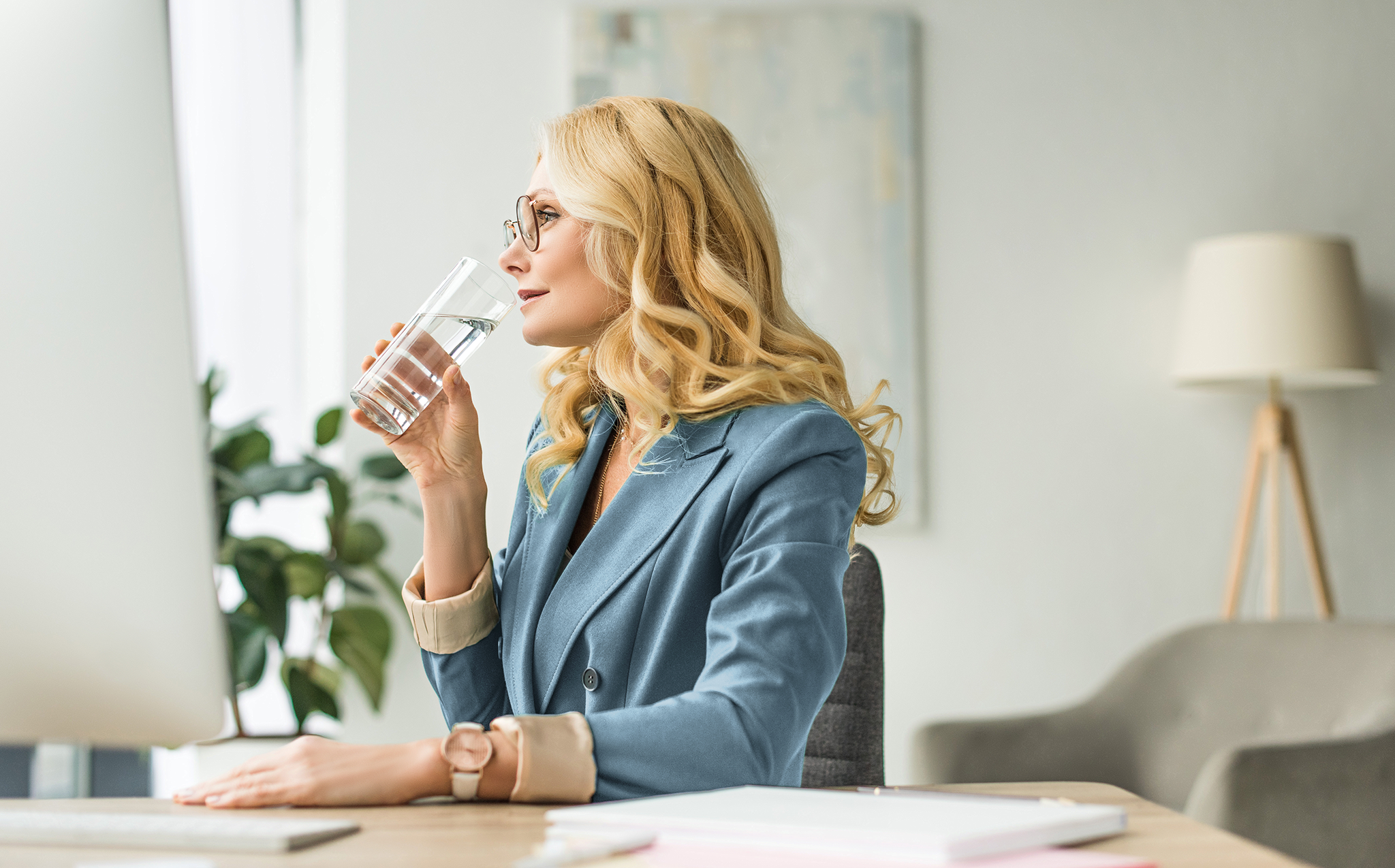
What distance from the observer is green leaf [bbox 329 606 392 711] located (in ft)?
8.66

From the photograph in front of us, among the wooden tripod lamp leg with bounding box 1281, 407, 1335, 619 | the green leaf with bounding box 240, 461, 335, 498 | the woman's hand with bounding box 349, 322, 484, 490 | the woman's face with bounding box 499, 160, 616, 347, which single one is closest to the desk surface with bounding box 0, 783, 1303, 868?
the woman's hand with bounding box 349, 322, 484, 490

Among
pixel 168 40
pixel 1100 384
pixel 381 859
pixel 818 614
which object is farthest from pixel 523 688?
pixel 1100 384

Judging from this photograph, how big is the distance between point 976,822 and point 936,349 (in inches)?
98.1

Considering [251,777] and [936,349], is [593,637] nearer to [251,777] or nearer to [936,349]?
[251,777]

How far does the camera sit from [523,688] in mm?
1219

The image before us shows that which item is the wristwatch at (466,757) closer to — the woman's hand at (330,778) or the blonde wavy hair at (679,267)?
the woman's hand at (330,778)

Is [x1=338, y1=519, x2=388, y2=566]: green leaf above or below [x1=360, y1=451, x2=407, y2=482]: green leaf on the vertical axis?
below

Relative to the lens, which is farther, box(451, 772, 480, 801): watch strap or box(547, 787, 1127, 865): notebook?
box(451, 772, 480, 801): watch strap

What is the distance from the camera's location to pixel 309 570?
103 inches

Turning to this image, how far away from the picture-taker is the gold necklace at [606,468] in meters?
1.39

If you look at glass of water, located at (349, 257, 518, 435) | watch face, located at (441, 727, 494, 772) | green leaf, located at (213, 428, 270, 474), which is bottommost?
watch face, located at (441, 727, 494, 772)

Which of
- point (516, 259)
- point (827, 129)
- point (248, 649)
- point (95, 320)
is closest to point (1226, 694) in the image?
point (827, 129)

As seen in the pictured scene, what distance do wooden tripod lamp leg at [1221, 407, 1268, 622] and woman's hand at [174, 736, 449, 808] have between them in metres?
2.44

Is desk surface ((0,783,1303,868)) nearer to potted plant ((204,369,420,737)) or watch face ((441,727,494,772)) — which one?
watch face ((441,727,494,772))
